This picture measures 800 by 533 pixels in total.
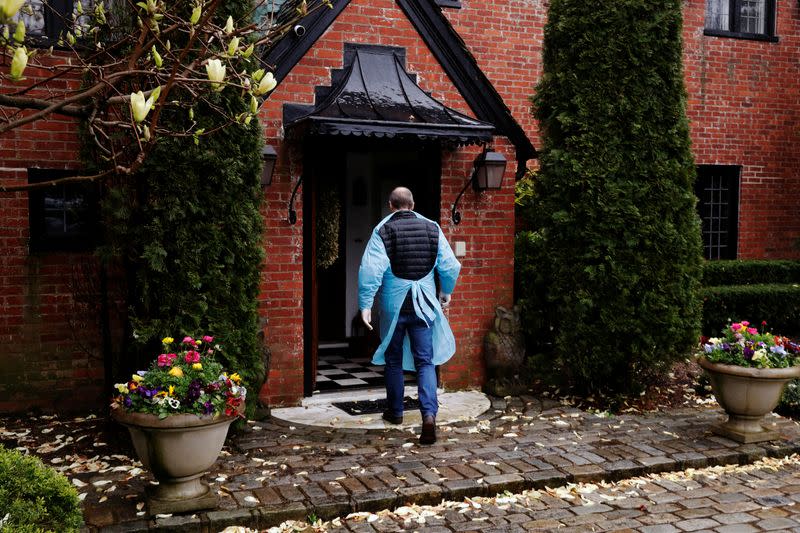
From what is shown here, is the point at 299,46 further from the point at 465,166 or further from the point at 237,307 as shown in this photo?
the point at 237,307

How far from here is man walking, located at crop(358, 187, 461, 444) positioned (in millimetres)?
6258

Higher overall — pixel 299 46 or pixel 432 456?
pixel 299 46

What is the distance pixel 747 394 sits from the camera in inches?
241

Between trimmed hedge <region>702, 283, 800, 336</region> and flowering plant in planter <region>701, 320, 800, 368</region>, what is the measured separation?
3.84 m

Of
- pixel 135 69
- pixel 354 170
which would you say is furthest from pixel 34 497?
pixel 354 170

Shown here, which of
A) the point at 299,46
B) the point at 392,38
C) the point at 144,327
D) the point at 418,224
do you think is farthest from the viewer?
the point at 392,38

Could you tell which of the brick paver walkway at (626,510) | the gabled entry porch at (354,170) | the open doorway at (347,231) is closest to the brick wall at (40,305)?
the gabled entry porch at (354,170)

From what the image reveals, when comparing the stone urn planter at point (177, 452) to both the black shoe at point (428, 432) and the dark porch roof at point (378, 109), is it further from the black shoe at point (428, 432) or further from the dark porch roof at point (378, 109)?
the dark porch roof at point (378, 109)

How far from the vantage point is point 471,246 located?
26.3 feet

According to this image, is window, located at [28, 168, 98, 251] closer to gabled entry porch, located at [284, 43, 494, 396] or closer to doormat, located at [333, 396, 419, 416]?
gabled entry porch, located at [284, 43, 494, 396]

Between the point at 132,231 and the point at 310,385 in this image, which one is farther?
the point at 310,385

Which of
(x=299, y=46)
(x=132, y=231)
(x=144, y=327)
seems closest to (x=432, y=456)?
(x=144, y=327)

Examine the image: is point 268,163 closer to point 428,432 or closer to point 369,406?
point 369,406

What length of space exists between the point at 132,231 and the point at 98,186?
4.68ft
